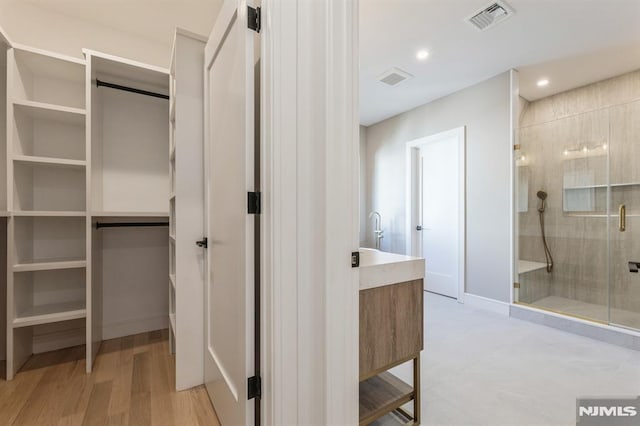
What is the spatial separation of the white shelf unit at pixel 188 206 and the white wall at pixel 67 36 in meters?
1.08

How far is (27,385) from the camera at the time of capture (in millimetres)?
1683

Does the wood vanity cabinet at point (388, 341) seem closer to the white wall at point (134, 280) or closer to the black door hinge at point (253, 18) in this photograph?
the black door hinge at point (253, 18)

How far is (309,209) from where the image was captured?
3.43ft

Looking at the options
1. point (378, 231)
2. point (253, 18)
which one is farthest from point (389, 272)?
point (378, 231)

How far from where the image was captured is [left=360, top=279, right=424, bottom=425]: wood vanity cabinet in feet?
3.82

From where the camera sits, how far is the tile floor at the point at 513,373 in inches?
57.9

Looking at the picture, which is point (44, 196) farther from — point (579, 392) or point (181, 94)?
point (579, 392)

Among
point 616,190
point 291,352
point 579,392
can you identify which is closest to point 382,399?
point 291,352

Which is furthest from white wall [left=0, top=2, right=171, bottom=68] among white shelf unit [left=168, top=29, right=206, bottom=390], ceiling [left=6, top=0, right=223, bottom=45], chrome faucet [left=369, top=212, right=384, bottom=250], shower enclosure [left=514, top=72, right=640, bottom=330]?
shower enclosure [left=514, top=72, right=640, bottom=330]

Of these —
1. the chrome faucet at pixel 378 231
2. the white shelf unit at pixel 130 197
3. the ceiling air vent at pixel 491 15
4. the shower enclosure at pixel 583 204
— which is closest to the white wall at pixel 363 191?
the chrome faucet at pixel 378 231

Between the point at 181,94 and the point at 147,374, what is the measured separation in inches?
72.4

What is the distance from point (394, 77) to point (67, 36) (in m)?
3.01

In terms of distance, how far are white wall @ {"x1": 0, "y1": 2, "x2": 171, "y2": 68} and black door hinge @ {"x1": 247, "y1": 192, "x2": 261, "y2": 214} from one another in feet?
7.43

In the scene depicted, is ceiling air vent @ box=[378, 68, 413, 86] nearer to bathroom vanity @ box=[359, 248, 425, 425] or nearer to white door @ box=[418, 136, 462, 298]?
white door @ box=[418, 136, 462, 298]
